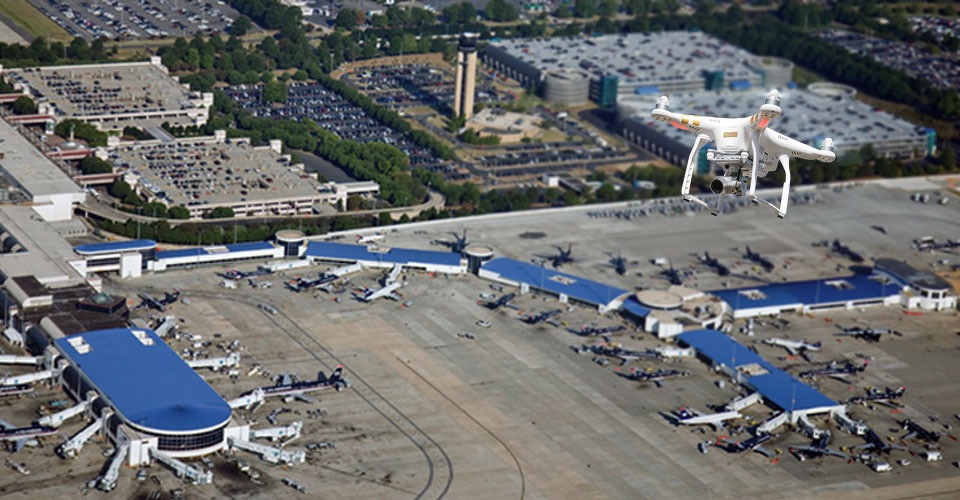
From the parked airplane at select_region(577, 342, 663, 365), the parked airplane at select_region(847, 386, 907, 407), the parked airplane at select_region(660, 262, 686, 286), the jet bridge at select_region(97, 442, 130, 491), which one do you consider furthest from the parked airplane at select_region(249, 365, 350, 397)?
the parked airplane at select_region(847, 386, 907, 407)

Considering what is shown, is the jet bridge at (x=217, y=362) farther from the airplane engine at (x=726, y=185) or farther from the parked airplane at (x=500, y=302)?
the airplane engine at (x=726, y=185)

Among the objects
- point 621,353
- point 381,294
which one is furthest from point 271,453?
point 621,353

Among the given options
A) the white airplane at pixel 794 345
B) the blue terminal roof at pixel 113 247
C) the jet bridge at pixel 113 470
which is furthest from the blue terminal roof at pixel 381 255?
the jet bridge at pixel 113 470

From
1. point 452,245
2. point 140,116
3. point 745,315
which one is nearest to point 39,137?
point 140,116

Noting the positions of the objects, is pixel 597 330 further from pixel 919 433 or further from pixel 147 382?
pixel 147 382

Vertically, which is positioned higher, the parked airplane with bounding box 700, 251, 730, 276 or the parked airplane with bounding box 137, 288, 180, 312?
the parked airplane with bounding box 137, 288, 180, 312

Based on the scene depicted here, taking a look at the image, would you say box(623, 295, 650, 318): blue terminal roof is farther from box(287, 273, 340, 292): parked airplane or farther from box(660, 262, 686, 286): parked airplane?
box(287, 273, 340, 292): parked airplane
